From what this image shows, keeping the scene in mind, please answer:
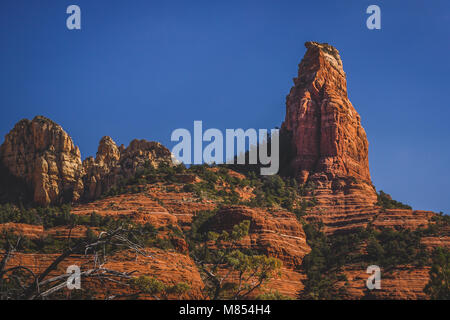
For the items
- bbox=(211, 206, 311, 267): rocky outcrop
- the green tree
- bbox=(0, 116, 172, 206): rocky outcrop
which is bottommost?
the green tree

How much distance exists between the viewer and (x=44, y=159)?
8462 cm

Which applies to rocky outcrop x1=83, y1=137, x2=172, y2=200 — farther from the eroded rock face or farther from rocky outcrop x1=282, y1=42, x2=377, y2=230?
rocky outcrop x1=282, y1=42, x2=377, y2=230

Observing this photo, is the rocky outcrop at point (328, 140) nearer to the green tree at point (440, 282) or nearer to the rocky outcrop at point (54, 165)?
the green tree at point (440, 282)

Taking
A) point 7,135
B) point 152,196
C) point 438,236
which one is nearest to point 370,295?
point 438,236

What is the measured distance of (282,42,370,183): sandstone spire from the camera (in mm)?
75312

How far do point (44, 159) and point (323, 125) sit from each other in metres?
43.0

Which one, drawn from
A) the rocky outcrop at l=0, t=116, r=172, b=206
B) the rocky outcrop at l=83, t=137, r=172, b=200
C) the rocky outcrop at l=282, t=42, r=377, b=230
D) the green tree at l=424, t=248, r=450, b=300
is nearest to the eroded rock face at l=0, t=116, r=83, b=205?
the rocky outcrop at l=0, t=116, r=172, b=206

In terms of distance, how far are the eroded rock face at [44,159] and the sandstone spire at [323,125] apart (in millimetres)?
35002

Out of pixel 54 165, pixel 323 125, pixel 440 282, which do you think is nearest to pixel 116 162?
pixel 54 165

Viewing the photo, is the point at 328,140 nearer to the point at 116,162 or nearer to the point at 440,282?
the point at 116,162

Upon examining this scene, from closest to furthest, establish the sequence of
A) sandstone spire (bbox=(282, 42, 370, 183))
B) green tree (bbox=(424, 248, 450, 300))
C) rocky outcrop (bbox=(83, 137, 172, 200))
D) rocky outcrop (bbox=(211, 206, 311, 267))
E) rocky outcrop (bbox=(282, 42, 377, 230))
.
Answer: green tree (bbox=(424, 248, 450, 300)), rocky outcrop (bbox=(211, 206, 311, 267)), rocky outcrop (bbox=(282, 42, 377, 230)), sandstone spire (bbox=(282, 42, 370, 183)), rocky outcrop (bbox=(83, 137, 172, 200))

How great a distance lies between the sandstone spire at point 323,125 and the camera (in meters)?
75.3

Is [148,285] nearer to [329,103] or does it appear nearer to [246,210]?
[246,210]

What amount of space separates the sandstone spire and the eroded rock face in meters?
35.0
